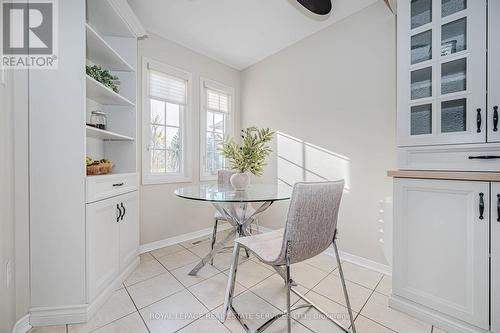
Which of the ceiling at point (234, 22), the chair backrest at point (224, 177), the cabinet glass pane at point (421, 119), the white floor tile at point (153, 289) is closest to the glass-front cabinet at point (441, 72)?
the cabinet glass pane at point (421, 119)

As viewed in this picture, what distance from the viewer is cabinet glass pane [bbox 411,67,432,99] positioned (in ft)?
4.72

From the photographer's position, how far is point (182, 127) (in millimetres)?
2977

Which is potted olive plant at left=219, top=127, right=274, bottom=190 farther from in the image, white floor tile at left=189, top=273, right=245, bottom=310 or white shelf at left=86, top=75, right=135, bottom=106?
white shelf at left=86, top=75, right=135, bottom=106

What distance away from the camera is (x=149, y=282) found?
1880mm

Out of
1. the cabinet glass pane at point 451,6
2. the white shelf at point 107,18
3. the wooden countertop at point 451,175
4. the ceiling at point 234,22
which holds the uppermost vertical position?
the ceiling at point 234,22

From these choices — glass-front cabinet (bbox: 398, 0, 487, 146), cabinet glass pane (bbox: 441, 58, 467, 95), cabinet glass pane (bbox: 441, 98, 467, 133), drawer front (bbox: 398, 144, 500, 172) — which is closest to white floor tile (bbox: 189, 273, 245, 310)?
drawer front (bbox: 398, 144, 500, 172)

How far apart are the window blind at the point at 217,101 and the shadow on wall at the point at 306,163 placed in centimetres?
108

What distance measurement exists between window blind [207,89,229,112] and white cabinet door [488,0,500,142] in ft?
9.52

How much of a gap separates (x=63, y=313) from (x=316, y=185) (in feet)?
6.07

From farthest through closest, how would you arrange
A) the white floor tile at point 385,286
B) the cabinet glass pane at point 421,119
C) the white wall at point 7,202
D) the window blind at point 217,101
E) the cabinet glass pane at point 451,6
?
the window blind at point 217,101
the white floor tile at point 385,286
the cabinet glass pane at point 421,119
the cabinet glass pane at point 451,6
the white wall at point 7,202

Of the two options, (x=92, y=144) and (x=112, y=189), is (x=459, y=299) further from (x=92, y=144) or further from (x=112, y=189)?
(x=92, y=144)

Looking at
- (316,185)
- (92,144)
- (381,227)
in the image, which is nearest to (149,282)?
(92,144)

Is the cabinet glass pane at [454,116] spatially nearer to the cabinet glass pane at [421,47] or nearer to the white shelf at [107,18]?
the cabinet glass pane at [421,47]

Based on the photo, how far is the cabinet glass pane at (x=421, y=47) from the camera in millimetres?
1437
